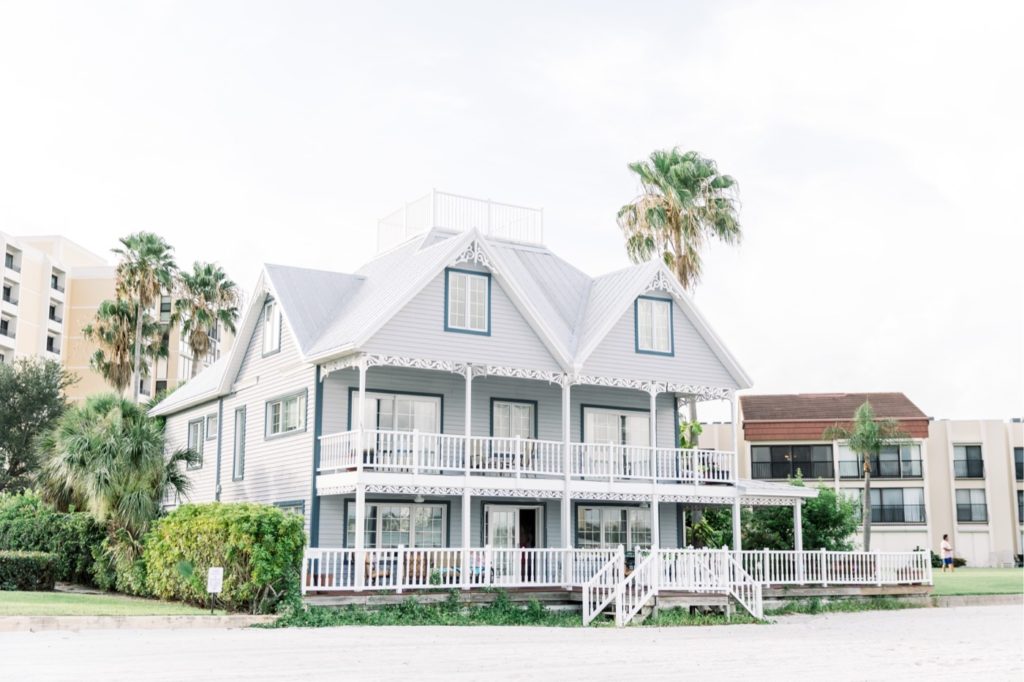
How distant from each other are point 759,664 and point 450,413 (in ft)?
49.7

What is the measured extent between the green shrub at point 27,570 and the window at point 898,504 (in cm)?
5194

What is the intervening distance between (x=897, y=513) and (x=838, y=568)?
4174 centimetres

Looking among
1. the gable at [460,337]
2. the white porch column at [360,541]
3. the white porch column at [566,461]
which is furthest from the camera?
the white porch column at [566,461]

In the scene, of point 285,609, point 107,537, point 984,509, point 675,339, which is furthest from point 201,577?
point 984,509

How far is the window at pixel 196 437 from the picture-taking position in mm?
36219

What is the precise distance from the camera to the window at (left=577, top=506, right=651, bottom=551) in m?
32.4

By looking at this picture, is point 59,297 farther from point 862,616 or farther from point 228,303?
point 862,616

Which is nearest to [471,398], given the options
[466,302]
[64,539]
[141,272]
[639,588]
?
[466,302]

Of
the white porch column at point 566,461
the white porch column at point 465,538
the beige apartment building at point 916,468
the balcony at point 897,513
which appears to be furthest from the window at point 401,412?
the balcony at point 897,513

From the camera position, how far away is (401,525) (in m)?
29.3

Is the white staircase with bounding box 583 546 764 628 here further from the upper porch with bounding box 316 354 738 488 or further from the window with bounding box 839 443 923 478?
the window with bounding box 839 443 923 478

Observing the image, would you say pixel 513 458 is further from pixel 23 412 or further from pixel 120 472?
pixel 23 412

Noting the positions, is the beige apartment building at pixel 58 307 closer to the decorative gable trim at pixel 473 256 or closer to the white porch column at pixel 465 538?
the decorative gable trim at pixel 473 256

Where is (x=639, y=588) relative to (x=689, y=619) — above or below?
above
